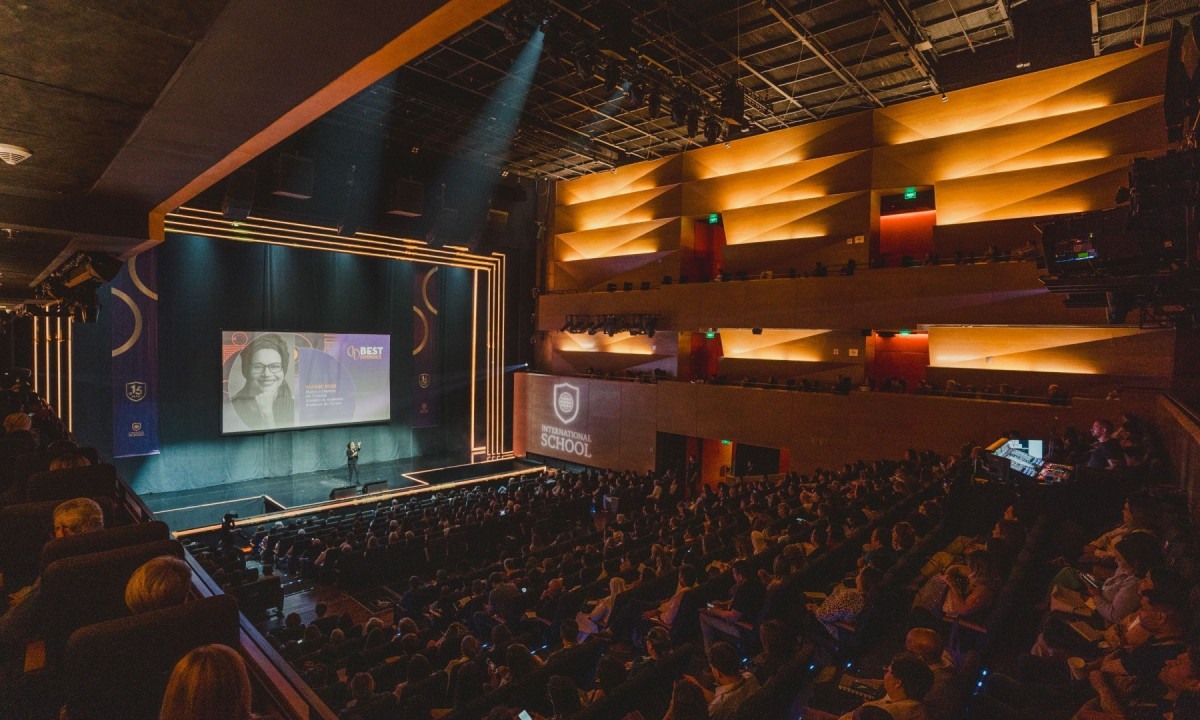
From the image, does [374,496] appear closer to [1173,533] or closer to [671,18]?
[671,18]

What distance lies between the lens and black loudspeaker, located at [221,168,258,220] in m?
13.3

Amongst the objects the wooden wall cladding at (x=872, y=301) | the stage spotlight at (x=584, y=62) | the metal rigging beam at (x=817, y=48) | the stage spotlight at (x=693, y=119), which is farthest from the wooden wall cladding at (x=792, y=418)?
the stage spotlight at (x=584, y=62)

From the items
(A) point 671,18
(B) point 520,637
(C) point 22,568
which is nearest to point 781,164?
(A) point 671,18

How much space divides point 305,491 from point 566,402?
8251 mm

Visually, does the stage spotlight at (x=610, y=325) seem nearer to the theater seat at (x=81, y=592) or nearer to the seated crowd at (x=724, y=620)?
the seated crowd at (x=724, y=620)

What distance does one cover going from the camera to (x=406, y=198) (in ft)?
51.5

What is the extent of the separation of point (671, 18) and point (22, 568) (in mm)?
11835

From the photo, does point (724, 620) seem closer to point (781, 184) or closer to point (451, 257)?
point (781, 184)

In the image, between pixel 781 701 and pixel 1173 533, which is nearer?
pixel 781 701

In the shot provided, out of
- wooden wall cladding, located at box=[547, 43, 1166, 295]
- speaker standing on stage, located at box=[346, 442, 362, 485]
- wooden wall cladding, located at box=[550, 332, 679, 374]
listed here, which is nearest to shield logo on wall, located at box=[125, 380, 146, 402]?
speaker standing on stage, located at box=[346, 442, 362, 485]

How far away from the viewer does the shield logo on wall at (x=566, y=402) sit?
63.1 ft

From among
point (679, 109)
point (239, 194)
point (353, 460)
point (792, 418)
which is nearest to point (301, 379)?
point (353, 460)

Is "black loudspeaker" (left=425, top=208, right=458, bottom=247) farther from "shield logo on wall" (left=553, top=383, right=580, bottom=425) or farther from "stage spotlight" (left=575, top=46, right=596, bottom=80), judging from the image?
"stage spotlight" (left=575, top=46, right=596, bottom=80)

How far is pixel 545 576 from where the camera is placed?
673cm
